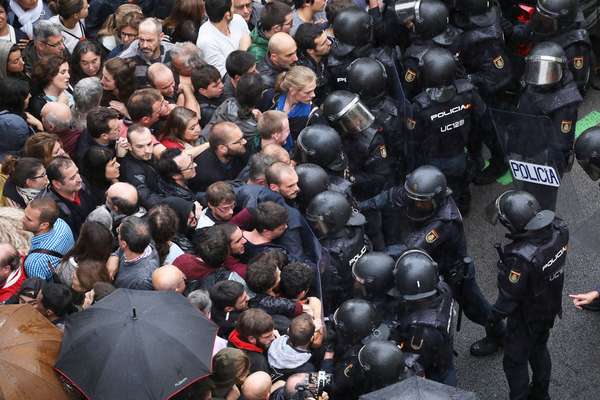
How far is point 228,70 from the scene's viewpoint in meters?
8.34

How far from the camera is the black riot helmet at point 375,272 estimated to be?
21.1ft

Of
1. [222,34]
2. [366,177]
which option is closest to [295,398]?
[366,177]

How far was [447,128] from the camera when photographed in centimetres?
830

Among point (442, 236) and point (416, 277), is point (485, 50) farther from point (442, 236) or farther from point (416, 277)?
point (416, 277)

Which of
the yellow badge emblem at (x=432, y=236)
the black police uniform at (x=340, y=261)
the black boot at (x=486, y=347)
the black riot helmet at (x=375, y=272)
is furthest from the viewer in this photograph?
the black boot at (x=486, y=347)

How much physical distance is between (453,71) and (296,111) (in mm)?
1272

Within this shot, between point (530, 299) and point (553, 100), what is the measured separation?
6.84ft

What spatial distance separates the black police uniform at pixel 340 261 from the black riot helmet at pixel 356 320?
83cm

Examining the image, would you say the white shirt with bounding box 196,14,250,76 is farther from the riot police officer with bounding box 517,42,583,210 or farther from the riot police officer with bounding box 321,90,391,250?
the riot police officer with bounding box 517,42,583,210

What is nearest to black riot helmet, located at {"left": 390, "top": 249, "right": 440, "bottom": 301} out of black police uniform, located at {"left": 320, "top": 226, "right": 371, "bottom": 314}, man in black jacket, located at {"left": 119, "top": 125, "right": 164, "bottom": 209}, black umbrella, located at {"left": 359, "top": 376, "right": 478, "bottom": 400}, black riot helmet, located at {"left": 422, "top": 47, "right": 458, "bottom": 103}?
black police uniform, located at {"left": 320, "top": 226, "right": 371, "bottom": 314}

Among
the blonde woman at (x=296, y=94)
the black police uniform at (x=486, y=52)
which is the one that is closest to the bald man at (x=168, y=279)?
the blonde woman at (x=296, y=94)

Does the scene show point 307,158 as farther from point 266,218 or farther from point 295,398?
point 295,398

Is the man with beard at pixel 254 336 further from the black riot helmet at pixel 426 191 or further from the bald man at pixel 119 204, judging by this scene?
the black riot helmet at pixel 426 191

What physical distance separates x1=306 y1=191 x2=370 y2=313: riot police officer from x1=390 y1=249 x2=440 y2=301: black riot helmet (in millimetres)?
569
